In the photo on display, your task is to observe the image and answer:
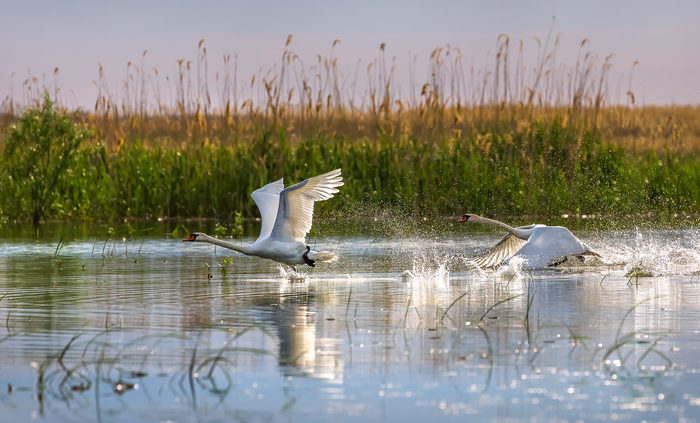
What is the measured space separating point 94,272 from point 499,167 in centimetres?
1230

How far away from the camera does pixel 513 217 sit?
23.0 metres

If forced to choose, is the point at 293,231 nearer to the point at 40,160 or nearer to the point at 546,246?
the point at 546,246

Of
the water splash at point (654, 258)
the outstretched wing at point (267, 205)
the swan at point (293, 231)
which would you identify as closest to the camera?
the swan at point (293, 231)

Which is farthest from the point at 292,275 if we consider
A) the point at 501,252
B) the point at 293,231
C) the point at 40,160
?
the point at 40,160

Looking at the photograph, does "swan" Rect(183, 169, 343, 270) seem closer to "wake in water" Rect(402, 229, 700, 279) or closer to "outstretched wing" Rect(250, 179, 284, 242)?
"outstretched wing" Rect(250, 179, 284, 242)

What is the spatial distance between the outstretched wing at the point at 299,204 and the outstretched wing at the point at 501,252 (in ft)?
8.16

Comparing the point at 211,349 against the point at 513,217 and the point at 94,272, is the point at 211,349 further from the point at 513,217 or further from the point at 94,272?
the point at 513,217

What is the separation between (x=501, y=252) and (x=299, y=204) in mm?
3182

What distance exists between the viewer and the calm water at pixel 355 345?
5.87 metres

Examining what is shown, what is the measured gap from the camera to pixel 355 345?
7562mm

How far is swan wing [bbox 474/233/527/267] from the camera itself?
44.8 ft

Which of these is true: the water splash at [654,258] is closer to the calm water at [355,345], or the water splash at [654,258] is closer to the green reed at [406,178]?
the calm water at [355,345]

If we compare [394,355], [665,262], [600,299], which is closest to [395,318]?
[394,355]

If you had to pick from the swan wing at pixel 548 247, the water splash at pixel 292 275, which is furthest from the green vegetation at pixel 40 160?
the swan wing at pixel 548 247
